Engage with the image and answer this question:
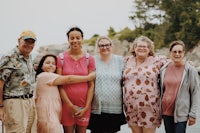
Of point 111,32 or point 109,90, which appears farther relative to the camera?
point 111,32

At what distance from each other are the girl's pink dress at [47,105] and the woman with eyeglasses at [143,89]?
0.96m

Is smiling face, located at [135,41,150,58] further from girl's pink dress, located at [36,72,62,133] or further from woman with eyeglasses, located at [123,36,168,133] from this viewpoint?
girl's pink dress, located at [36,72,62,133]

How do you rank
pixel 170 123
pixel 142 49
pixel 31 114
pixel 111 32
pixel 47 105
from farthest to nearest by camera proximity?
pixel 111 32 < pixel 142 49 < pixel 170 123 < pixel 47 105 < pixel 31 114

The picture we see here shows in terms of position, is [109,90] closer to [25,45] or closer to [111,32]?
[25,45]

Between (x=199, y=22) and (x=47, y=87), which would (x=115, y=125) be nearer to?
(x=47, y=87)

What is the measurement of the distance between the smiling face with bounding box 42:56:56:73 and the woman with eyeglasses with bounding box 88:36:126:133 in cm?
60

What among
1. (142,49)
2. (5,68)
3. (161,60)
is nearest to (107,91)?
(142,49)

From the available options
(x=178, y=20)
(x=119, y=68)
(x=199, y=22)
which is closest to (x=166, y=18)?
(x=178, y=20)

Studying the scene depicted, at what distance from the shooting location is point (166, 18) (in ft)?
122

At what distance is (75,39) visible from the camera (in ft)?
15.3

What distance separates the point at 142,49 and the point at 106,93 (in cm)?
76

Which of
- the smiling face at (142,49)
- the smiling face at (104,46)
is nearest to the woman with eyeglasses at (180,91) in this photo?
the smiling face at (142,49)

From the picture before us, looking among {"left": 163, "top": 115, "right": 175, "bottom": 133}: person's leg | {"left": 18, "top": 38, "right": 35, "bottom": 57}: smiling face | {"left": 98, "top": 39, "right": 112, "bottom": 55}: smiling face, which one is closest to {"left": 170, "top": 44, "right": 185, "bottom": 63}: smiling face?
{"left": 163, "top": 115, "right": 175, "bottom": 133}: person's leg

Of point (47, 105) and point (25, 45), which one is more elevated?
point (25, 45)
